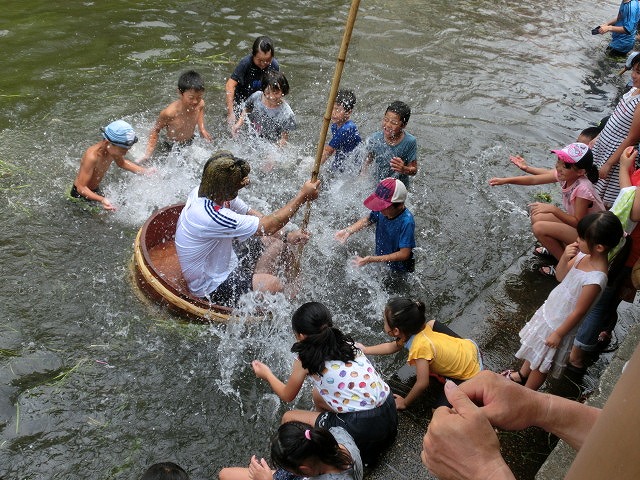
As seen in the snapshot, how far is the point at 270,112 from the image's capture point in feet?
25.0

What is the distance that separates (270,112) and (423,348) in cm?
448

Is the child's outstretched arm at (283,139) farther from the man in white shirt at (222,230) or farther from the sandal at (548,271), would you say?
the sandal at (548,271)

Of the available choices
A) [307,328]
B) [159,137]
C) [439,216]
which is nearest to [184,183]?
[159,137]

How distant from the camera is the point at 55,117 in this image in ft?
A: 25.8

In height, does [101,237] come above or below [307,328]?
below

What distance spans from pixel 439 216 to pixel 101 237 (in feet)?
13.2

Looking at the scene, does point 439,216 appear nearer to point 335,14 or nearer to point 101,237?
point 101,237

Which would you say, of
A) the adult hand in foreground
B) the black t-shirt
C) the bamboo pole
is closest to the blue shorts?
the bamboo pole

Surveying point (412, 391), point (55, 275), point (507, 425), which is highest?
point (507, 425)

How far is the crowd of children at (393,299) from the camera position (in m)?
3.76

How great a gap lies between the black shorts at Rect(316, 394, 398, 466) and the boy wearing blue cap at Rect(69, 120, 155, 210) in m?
3.63

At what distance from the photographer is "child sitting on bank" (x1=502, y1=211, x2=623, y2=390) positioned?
4039 mm

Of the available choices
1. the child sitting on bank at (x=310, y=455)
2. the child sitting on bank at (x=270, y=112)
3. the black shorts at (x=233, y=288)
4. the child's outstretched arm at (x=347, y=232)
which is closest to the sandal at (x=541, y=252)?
the child's outstretched arm at (x=347, y=232)

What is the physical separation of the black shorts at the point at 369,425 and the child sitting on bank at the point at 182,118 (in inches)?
179
